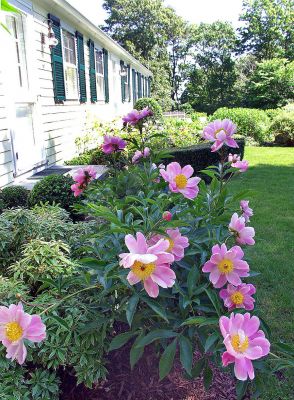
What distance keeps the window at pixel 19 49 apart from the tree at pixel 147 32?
86.3 feet

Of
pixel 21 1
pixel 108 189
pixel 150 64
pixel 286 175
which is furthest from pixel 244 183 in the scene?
pixel 150 64

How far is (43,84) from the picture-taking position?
21.9ft

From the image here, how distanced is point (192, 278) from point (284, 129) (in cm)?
1219

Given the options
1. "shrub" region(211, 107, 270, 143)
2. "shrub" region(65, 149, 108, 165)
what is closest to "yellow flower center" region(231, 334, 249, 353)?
"shrub" region(65, 149, 108, 165)

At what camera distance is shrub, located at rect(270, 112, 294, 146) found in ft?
40.5

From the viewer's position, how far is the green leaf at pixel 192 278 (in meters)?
1.43

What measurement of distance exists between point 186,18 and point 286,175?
3485cm

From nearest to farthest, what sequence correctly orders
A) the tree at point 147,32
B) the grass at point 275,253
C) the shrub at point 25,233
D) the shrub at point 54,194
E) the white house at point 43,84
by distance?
1. the shrub at point 25,233
2. the grass at point 275,253
3. the shrub at point 54,194
4. the white house at point 43,84
5. the tree at point 147,32

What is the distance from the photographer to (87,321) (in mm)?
1781

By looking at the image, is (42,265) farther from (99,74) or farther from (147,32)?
(147,32)

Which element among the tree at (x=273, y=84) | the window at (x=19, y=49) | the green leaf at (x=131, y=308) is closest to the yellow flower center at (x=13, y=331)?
the green leaf at (x=131, y=308)

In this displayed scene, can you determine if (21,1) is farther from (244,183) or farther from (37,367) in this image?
(37,367)

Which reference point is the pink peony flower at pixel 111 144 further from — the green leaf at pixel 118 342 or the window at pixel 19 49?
the window at pixel 19 49

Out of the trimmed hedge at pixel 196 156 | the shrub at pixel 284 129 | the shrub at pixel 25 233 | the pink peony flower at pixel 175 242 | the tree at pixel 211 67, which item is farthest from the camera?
the tree at pixel 211 67
